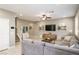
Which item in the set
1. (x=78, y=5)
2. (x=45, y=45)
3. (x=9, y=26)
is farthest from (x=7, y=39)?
(x=78, y=5)

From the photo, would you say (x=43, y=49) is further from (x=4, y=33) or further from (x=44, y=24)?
(x=4, y=33)

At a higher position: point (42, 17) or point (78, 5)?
point (78, 5)

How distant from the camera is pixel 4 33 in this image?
7.65ft

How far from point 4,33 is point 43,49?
108 cm

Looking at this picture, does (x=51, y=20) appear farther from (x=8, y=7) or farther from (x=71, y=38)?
(x=8, y=7)

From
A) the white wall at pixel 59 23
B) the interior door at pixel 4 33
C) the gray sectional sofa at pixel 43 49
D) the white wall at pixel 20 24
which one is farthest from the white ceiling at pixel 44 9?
the gray sectional sofa at pixel 43 49

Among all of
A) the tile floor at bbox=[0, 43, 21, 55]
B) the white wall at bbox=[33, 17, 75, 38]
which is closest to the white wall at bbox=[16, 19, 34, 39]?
the white wall at bbox=[33, 17, 75, 38]

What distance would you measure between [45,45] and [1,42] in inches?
44.5

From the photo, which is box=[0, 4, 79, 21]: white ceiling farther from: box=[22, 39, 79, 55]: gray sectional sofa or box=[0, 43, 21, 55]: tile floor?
box=[0, 43, 21, 55]: tile floor

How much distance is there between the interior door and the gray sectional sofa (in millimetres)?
483

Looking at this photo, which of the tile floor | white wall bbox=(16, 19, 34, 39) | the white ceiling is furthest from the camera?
white wall bbox=(16, 19, 34, 39)

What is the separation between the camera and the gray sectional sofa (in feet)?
6.49
